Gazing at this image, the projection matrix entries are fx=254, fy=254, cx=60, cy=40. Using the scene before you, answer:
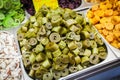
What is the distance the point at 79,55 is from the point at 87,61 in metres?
0.08

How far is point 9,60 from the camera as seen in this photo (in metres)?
1.92

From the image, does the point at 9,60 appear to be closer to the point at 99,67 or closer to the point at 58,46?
the point at 58,46

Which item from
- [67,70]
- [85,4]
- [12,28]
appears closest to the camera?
[67,70]

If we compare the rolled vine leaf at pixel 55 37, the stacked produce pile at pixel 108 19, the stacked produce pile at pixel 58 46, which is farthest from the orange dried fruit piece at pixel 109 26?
the rolled vine leaf at pixel 55 37

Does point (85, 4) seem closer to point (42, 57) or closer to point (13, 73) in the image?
point (42, 57)

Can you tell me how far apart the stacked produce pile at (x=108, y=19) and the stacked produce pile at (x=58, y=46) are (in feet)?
0.37

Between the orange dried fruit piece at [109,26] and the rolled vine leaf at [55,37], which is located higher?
the rolled vine leaf at [55,37]

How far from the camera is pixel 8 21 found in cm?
232

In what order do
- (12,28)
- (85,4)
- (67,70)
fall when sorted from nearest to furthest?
(67,70), (12,28), (85,4)

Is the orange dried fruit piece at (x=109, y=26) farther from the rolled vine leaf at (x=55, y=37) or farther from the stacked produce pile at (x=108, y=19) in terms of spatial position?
the rolled vine leaf at (x=55, y=37)

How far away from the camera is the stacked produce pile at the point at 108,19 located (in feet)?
6.91

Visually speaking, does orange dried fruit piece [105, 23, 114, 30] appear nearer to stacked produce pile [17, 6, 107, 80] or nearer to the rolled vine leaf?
stacked produce pile [17, 6, 107, 80]

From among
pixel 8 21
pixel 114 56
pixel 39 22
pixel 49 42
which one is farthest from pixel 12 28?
pixel 114 56

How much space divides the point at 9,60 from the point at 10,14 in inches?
23.4
